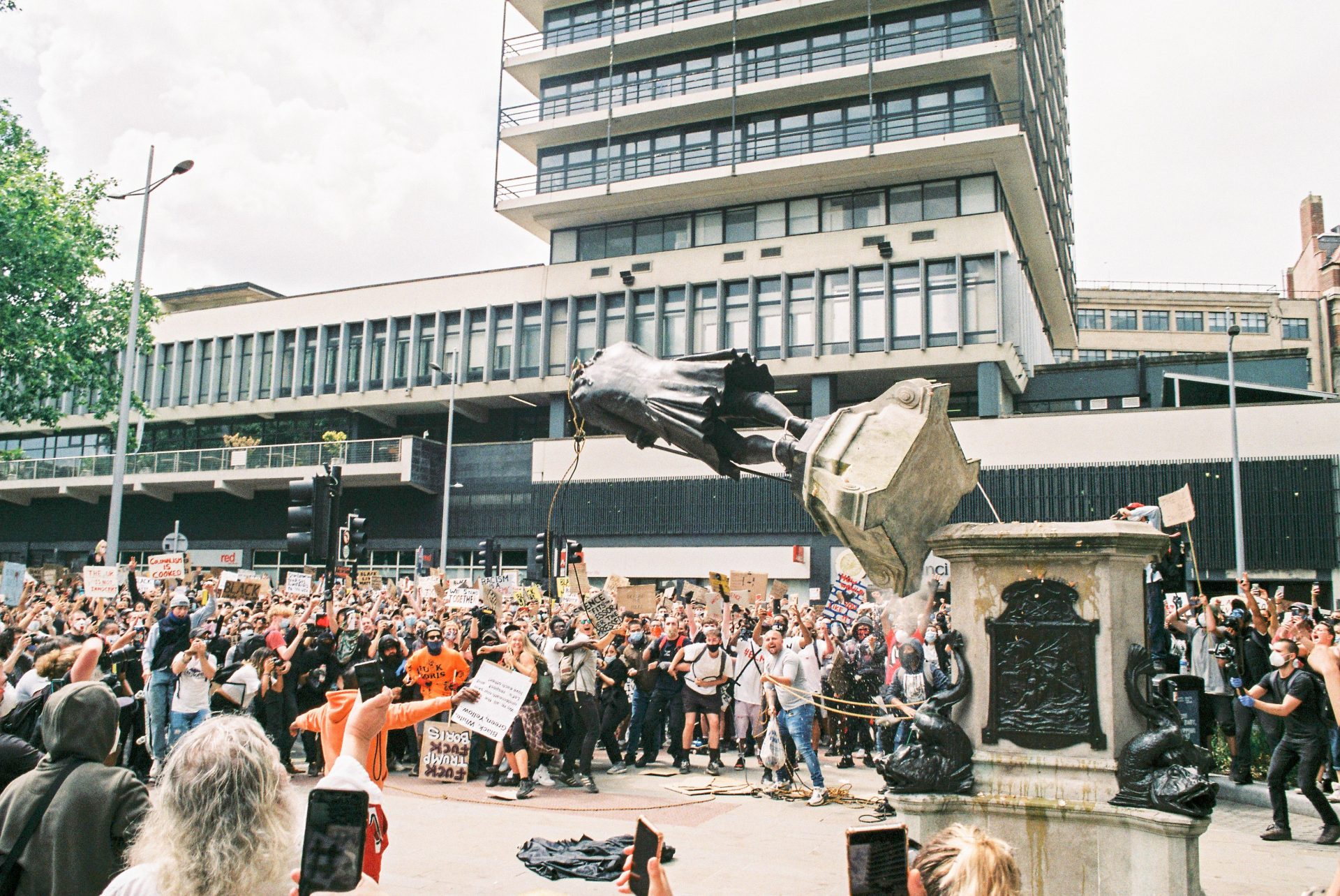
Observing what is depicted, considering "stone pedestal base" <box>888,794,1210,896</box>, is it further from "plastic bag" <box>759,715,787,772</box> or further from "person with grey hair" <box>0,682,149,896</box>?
"plastic bag" <box>759,715,787,772</box>

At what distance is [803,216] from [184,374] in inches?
1266

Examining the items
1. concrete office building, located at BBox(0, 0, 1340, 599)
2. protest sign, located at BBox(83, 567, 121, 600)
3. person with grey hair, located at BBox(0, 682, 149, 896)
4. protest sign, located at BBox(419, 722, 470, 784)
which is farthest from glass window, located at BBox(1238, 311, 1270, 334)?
person with grey hair, located at BBox(0, 682, 149, 896)

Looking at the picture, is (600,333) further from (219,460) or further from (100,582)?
(100,582)

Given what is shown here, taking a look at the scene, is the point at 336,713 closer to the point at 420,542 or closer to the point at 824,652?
the point at 824,652

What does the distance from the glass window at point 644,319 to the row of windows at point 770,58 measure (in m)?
7.98

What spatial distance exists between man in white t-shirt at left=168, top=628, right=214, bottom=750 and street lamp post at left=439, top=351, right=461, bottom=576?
27105 millimetres

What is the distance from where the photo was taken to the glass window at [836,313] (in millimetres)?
37969

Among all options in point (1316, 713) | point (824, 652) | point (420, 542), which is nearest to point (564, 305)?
point (420, 542)

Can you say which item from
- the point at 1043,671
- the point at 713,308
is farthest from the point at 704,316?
the point at 1043,671

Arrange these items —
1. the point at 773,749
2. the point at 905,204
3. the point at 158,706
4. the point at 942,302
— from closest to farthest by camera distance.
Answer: the point at 158,706 < the point at 773,749 < the point at 942,302 < the point at 905,204

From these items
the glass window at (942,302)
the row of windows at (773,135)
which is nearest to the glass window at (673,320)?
the row of windows at (773,135)

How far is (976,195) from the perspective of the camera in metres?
37.1

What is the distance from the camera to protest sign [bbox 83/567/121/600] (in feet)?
55.8

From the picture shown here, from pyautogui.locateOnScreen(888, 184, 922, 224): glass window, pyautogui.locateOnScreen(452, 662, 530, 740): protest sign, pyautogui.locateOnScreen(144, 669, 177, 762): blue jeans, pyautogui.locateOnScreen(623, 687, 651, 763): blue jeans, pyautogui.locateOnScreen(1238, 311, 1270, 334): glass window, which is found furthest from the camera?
pyautogui.locateOnScreen(1238, 311, 1270, 334): glass window
